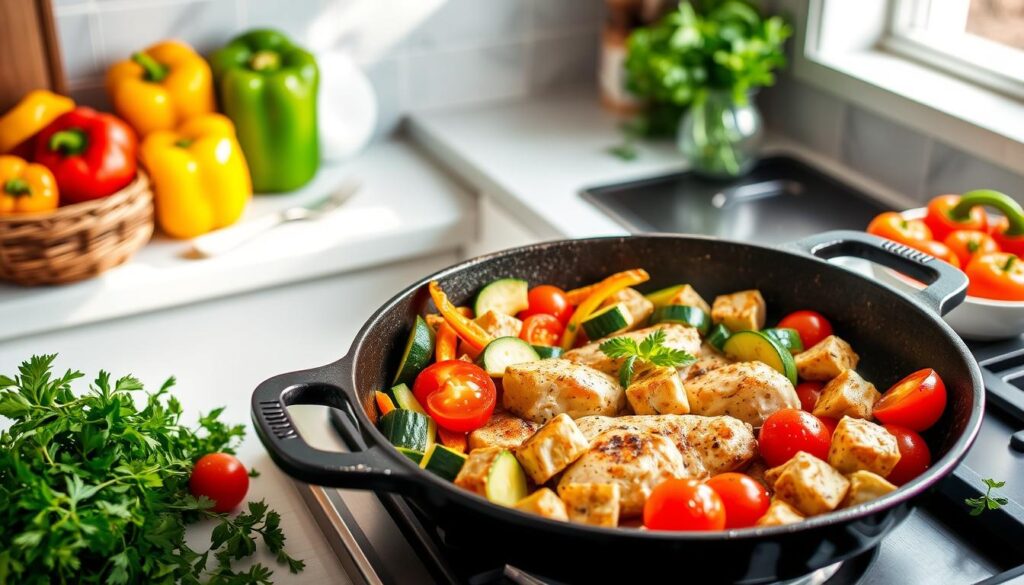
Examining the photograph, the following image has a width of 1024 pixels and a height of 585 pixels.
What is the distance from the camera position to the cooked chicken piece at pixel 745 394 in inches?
41.8

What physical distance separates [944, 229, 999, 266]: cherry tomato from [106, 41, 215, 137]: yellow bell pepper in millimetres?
1264

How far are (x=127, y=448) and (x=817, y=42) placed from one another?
1454mm

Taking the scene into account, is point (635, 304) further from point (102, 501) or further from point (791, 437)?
point (102, 501)

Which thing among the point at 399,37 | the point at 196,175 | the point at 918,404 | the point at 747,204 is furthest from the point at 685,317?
the point at 399,37

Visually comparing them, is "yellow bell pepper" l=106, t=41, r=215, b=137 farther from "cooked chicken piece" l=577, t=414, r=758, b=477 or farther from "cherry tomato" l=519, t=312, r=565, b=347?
"cooked chicken piece" l=577, t=414, r=758, b=477

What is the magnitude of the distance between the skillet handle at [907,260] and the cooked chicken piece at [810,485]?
0.29 metres

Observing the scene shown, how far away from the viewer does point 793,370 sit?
3.74ft

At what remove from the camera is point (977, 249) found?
142 centimetres

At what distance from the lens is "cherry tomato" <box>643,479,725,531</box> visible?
2.84 ft

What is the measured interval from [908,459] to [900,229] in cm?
53

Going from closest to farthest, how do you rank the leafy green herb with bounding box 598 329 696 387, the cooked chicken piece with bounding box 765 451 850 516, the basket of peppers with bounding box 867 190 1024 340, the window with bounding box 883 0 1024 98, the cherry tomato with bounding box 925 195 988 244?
the cooked chicken piece with bounding box 765 451 850 516 < the leafy green herb with bounding box 598 329 696 387 < the basket of peppers with bounding box 867 190 1024 340 < the cherry tomato with bounding box 925 195 988 244 < the window with bounding box 883 0 1024 98

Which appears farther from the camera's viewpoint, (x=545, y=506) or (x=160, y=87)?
(x=160, y=87)

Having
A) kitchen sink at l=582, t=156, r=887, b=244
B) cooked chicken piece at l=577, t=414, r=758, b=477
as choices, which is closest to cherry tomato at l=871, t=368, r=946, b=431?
cooked chicken piece at l=577, t=414, r=758, b=477

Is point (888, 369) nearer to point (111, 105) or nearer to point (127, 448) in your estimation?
point (127, 448)
